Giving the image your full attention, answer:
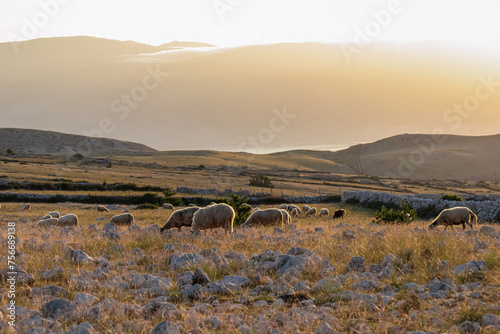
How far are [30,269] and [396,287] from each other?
665 centimetres

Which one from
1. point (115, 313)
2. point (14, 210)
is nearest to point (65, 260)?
point (115, 313)

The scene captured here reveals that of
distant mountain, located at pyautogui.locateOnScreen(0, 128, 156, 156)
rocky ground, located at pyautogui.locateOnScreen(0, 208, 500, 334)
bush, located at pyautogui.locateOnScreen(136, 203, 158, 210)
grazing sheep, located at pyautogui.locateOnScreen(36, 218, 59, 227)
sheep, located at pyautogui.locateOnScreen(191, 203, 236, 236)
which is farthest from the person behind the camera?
distant mountain, located at pyautogui.locateOnScreen(0, 128, 156, 156)

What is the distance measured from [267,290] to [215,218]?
9.58 m

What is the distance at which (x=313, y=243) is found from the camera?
10.8 metres

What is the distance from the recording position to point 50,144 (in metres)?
171

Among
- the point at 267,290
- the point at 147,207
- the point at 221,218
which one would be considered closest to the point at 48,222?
the point at 221,218

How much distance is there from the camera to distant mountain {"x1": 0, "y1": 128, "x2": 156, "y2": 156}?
A: 16125 centimetres

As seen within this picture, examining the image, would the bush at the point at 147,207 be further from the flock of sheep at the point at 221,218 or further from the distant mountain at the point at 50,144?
the distant mountain at the point at 50,144

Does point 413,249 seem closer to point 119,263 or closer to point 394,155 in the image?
point 119,263

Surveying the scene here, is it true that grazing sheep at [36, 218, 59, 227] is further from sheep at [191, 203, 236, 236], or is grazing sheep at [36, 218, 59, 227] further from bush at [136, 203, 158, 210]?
bush at [136, 203, 158, 210]

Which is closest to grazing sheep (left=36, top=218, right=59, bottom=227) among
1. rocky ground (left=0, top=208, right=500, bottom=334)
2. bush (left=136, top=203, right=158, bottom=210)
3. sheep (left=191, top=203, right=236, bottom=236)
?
sheep (left=191, top=203, right=236, bottom=236)

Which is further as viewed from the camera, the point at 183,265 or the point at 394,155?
the point at 394,155

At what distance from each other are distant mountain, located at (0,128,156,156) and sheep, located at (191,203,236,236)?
152 meters

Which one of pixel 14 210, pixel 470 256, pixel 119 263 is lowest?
pixel 14 210
